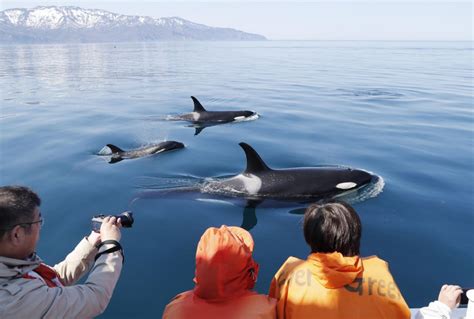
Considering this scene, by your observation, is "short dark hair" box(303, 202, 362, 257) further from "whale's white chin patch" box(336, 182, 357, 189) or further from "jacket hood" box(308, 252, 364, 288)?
"whale's white chin patch" box(336, 182, 357, 189)

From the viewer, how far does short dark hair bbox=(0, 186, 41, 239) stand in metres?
3.29

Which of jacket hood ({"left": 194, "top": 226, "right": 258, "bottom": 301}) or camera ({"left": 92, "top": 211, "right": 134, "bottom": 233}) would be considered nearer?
jacket hood ({"left": 194, "top": 226, "right": 258, "bottom": 301})

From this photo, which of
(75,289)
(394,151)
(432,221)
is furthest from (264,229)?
(394,151)

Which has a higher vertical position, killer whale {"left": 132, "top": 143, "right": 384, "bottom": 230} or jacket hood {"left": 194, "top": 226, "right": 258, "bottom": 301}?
jacket hood {"left": 194, "top": 226, "right": 258, "bottom": 301}

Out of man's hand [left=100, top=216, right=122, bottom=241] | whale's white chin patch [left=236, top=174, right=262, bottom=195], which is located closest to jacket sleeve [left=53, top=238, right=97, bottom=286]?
man's hand [left=100, top=216, right=122, bottom=241]

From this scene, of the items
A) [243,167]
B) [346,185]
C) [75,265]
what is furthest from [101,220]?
[243,167]

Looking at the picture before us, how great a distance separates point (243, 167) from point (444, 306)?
8.66 meters

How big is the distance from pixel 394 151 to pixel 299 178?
559cm

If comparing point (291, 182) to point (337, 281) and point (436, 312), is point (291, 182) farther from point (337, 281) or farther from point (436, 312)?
point (337, 281)

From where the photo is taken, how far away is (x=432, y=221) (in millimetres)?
8734

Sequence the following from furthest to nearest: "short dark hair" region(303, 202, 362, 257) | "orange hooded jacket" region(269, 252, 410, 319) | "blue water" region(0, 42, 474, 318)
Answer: "blue water" region(0, 42, 474, 318)
"short dark hair" region(303, 202, 362, 257)
"orange hooded jacket" region(269, 252, 410, 319)

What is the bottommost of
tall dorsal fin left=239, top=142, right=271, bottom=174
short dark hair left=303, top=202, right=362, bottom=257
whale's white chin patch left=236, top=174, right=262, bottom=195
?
whale's white chin patch left=236, top=174, right=262, bottom=195

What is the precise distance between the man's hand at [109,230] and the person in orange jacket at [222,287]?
893mm

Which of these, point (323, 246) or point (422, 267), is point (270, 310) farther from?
point (422, 267)
